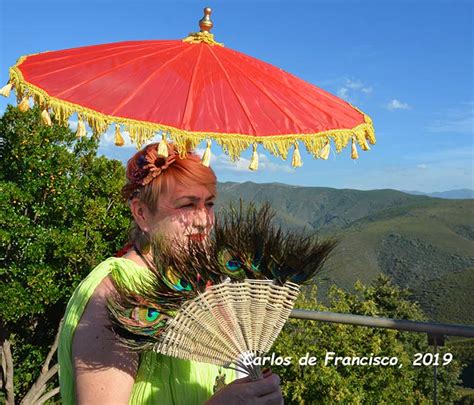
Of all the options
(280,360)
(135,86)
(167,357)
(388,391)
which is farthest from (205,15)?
(388,391)

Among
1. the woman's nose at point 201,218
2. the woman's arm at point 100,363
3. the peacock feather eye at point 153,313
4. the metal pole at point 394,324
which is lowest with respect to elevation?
the metal pole at point 394,324

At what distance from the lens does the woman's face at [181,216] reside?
1685mm

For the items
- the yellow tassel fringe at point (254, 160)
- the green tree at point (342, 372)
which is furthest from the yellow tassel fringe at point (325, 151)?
the green tree at point (342, 372)

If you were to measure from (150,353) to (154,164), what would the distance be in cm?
64

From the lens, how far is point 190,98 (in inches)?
68.5

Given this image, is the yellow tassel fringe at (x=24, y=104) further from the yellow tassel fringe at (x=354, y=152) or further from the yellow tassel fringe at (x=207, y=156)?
the yellow tassel fringe at (x=354, y=152)

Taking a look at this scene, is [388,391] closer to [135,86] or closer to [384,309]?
[384,309]

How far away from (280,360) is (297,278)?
2005 mm

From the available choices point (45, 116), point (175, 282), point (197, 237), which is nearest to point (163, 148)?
point (197, 237)

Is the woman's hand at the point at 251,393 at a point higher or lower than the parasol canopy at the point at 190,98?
lower

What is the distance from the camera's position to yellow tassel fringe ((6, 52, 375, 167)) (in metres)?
1.65

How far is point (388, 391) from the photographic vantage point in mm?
24984

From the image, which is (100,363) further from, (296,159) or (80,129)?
(296,159)

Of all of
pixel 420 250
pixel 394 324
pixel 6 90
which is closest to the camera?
pixel 6 90
